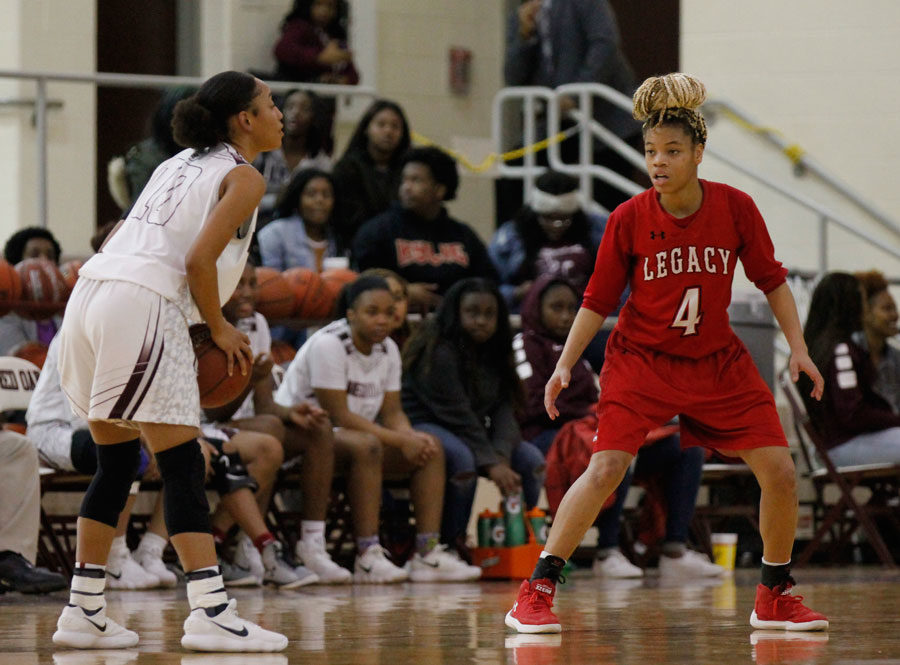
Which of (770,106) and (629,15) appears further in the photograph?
(629,15)

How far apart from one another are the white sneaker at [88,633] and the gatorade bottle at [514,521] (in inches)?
144

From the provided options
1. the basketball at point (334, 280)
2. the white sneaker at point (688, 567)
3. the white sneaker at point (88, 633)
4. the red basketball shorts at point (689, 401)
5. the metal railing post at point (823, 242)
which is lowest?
the white sneaker at point (688, 567)

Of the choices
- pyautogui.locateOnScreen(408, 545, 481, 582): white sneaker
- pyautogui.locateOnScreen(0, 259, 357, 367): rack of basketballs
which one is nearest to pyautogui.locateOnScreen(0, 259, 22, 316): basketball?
pyautogui.locateOnScreen(0, 259, 357, 367): rack of basketballs

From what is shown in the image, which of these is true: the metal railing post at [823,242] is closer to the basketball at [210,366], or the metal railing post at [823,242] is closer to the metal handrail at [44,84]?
the metal handrail at [44,84]

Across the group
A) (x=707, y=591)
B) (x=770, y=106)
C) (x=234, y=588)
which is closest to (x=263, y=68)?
(x=770, y=106)

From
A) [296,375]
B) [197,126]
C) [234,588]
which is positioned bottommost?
Result: [234,588]

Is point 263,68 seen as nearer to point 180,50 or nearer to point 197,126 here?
point 180,50

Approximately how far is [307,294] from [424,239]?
3.24 ft

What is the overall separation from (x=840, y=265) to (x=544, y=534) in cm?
383

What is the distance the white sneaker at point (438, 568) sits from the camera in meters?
7.73

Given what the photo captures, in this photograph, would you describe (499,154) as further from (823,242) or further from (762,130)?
(823,242)

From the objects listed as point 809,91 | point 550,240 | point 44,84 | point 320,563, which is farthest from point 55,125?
point 809,91

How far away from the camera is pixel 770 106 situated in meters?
11.1

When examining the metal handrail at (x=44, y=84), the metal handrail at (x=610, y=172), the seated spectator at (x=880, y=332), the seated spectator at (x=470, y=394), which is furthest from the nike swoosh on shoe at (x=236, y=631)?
the metal handrail at (x=610, y=172)
